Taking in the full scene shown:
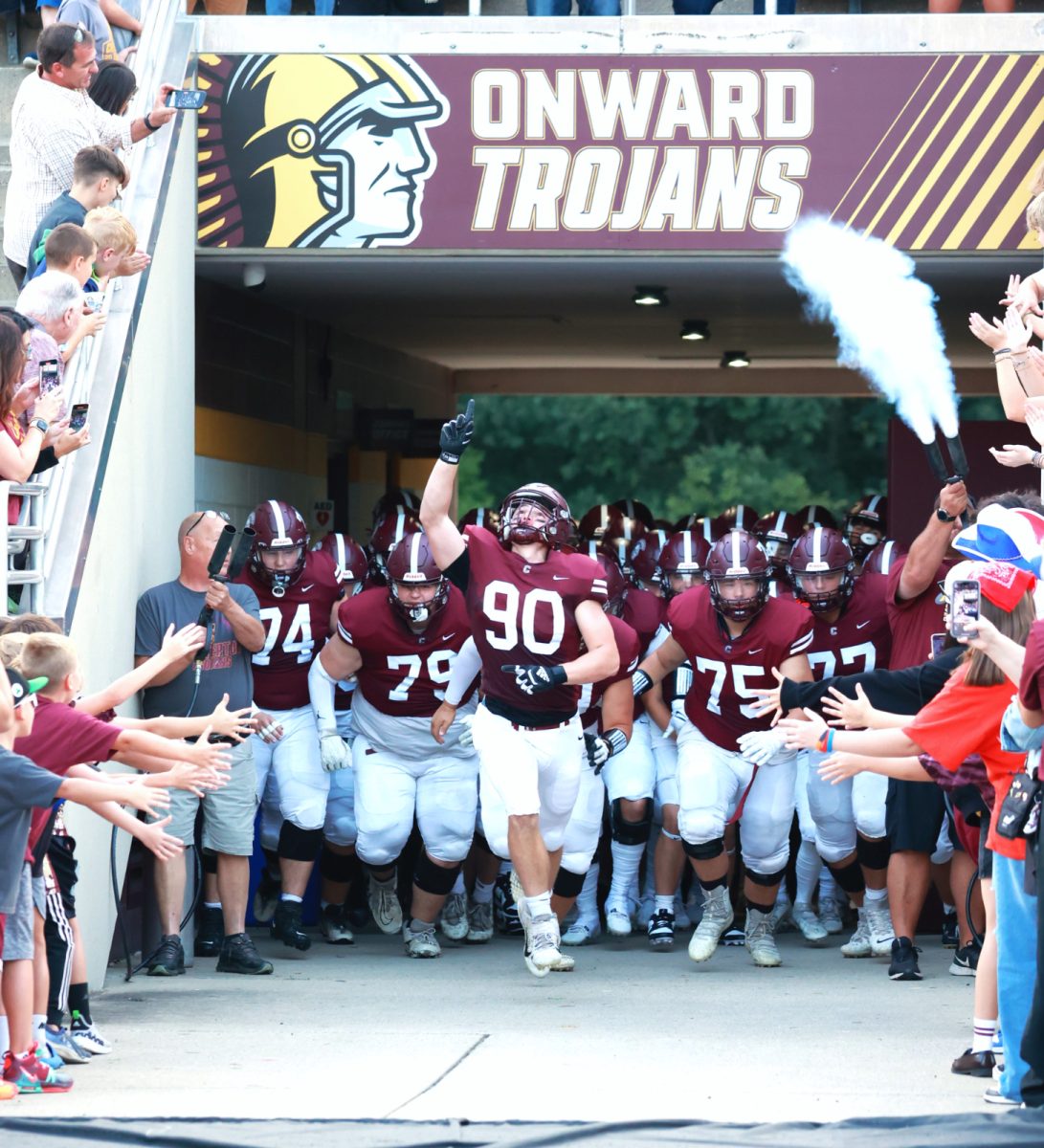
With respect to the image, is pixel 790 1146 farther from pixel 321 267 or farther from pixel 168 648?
pixel 321 267

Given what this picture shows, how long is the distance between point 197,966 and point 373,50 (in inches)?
175

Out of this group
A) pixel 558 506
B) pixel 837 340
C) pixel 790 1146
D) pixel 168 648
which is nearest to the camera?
pixel 790 1146

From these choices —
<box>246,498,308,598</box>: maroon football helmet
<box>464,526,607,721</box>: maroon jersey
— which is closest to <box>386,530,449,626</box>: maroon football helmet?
<box>246,498,308,598</box>: maroon football helmet

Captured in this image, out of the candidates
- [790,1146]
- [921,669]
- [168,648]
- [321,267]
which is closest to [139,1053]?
[168,648]

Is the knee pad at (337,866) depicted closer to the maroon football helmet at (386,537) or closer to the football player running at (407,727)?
the football player running at (407,727)

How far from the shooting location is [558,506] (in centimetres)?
870

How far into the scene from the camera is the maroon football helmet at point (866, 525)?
11.2 m

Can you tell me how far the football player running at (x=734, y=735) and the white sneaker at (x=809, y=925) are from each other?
0.60 metres

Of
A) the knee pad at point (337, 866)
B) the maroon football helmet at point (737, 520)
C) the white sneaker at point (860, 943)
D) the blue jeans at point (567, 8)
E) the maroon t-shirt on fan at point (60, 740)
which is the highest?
the blue jeans at point (567, 8)

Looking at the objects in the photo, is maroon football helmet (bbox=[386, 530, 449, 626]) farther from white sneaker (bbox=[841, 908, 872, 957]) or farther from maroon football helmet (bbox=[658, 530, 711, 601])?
white sneaker (bbox=[841, 908, 872, 957])

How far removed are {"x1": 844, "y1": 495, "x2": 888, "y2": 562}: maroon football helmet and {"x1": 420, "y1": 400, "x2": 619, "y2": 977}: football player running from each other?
2998 millimetres

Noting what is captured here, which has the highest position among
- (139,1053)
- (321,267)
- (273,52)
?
(273,52)

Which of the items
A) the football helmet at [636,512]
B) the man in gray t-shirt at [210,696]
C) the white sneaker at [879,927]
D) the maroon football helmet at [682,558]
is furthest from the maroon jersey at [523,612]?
the football helmet at [636,512]

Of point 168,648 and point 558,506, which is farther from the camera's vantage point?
point 558,506
